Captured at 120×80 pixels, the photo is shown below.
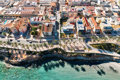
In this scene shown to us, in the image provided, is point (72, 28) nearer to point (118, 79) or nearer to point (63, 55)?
point (63, 55)

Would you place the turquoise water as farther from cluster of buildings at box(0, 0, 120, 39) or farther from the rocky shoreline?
cluster of buildings at box(0, 0, 120, 39)

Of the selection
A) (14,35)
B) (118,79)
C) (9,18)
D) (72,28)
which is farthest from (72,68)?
(9,18)

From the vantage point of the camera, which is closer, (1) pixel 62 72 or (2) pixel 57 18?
(1) pixel 62 72

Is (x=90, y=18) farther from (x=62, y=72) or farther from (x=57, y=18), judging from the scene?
(x=62, y=72)

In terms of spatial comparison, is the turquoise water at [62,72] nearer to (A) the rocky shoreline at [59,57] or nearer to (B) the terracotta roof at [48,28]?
(A) the rocky shoreline at [59,57]

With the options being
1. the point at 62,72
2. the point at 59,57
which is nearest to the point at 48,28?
the point at 59,57

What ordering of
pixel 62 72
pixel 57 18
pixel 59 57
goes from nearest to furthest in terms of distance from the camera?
pixel 62 72 → pixel 59 57 → pixel 57 18

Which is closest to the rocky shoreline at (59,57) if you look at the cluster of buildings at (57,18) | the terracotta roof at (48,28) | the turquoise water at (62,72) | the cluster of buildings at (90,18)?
the turquoise water at (62,72)
